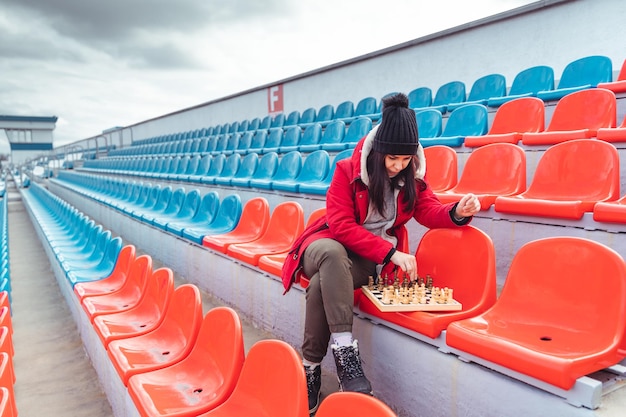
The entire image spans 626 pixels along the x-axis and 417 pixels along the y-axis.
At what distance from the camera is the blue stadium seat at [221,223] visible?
2.93 metres

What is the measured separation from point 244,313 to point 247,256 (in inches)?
12.0

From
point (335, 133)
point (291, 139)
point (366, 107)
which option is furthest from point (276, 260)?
point (366, 107)

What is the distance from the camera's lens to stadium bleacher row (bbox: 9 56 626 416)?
1000 millimetres

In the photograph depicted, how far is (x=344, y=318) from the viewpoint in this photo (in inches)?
50.7

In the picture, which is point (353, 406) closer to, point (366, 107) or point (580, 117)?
point (580, 117)

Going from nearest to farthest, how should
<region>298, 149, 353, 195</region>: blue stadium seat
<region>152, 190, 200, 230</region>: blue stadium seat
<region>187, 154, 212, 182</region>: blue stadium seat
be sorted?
<region>298, 149, 353, 195</region>: blue stadium seat → <region>152, 190, 200, 230</region>: blue stadium seat → <region>187, 154, 212, 182</region>: blue stadium seat

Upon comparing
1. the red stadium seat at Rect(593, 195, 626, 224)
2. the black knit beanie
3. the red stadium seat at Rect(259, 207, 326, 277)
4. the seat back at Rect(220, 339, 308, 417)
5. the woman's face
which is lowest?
the seat back at Rect(220, 339, 308, 417)

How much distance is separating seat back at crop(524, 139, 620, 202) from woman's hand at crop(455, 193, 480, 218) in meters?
0.60

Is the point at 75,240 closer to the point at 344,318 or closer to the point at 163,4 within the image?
Result: the point at 344,318

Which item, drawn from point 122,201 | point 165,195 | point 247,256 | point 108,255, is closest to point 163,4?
point 122,201


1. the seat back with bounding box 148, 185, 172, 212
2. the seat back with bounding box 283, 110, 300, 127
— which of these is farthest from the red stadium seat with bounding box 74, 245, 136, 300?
the seat back with bounding box 283, 110, 300, 127

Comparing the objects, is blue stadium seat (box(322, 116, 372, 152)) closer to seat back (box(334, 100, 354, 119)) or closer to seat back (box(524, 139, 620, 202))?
seat back (box(334, 100, 354, 119))

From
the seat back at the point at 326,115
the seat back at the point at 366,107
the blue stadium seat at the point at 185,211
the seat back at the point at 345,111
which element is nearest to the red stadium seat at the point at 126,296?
the blue stadium seat at the point at 185,211

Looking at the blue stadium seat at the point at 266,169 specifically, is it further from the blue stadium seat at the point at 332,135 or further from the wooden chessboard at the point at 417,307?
the wooden chessboard at the point at 417,307
